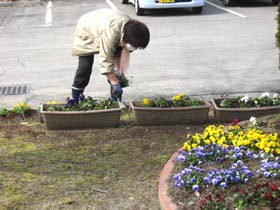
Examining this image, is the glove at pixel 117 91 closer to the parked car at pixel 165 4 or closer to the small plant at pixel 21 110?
the small plant at pixel 21 110

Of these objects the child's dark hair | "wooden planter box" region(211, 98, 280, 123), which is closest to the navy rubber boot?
the child's dark hair

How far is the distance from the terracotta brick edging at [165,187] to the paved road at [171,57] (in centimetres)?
264

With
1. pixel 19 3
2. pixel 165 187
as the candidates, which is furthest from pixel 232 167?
pixel 19 3

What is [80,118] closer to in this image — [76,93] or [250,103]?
[76,93]

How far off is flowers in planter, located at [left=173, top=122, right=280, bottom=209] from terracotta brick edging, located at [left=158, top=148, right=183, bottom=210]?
0.11 metres

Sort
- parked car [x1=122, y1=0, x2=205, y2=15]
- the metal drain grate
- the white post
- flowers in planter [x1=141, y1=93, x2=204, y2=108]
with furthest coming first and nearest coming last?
1. parked car [x1=122, y1=0, x2=205, y2=15]
2. the white post
3. the metal drain grate
4. flowers in planter [x1=141, y1=93, x2=204, y2=108]

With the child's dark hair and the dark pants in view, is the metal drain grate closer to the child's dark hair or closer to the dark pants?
the dark pants

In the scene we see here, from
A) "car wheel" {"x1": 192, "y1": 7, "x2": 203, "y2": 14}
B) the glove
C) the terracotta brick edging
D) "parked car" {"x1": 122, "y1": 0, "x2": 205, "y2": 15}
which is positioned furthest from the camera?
"car wheel" {"x1": 192, "y1": 7, "x2": 203, "y2": 14}

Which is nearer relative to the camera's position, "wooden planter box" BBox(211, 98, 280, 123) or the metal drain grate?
"wooden planter box" BBox(211, 98, 280, 123)

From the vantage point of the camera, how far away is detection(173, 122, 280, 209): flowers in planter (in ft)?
11.2

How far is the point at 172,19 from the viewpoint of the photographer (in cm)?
1318

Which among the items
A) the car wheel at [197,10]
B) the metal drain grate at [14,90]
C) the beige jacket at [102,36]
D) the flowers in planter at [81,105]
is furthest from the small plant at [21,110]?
the car wheel at [197,10]

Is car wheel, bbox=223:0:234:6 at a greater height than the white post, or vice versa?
car wheel, bbox=223:0:234:6

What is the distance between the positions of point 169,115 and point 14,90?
108 inches
